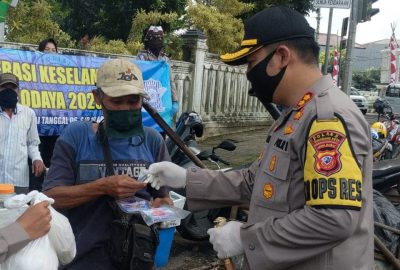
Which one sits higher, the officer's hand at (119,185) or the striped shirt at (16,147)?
the officer's hand at (119,185)

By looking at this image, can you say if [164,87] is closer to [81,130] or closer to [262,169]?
[81,130]

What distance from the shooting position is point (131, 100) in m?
2.25

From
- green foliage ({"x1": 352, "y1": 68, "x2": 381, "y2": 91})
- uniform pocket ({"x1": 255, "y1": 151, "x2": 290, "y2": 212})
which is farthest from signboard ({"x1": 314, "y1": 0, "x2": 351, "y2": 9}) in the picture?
green foliage ({"x1": 352, "y1": 68, "x2": 381, "y2": 91})

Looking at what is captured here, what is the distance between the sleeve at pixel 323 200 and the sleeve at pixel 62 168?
0.97 meters

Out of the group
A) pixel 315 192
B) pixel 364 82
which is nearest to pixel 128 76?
pixel 315 192

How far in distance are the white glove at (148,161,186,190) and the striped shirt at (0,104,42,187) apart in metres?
2.57

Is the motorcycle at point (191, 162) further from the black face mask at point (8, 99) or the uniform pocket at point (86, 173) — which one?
the uniform pocket at point (86, 173)

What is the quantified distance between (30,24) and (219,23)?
5.23 metres

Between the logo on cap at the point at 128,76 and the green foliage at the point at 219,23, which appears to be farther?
the green foliage at the point at 219,23

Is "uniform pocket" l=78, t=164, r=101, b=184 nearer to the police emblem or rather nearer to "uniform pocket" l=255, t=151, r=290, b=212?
"uniform pocket" l=255, t=151, r=290, b=212

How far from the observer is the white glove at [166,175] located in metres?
2.15

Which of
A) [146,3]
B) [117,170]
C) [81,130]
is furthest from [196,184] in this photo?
[146,3]

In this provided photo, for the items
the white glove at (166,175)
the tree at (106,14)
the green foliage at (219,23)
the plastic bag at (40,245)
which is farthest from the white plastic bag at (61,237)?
the tree at (106,14)

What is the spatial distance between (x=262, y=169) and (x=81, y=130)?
2.91ft
